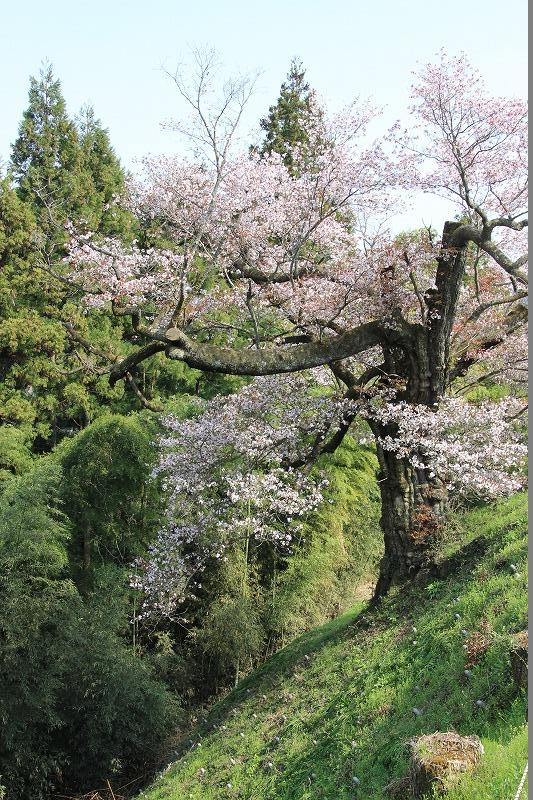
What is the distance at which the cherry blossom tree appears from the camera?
684 cm

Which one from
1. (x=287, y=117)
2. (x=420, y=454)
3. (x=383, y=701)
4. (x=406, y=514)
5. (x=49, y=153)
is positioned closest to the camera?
(x=383, y=701)

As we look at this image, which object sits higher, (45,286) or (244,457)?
(45,286)

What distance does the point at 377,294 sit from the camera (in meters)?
7.24

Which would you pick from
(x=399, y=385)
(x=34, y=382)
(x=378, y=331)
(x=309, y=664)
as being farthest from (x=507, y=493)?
(x=34, y=382)

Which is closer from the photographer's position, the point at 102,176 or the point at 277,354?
the point at 277,354

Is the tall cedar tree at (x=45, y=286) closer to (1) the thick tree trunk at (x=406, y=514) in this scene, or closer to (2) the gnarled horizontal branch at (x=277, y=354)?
(2) the gnarled horizontal branch at (x=277, y=354)

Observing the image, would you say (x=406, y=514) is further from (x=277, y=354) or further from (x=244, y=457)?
(x=277, y=354)

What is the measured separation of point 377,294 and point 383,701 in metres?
3.83

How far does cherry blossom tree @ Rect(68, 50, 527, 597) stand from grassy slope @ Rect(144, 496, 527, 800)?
790 mm

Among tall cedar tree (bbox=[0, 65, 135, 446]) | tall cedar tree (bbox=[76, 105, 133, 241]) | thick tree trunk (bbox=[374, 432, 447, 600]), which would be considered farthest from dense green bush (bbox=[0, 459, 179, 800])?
tall cedar tree (bbox=[76, 105, 133, 241])

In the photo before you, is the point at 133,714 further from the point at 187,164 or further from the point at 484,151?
the point at 484,151

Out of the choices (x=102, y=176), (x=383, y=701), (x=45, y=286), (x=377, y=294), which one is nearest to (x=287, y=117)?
(x=102, y=176)

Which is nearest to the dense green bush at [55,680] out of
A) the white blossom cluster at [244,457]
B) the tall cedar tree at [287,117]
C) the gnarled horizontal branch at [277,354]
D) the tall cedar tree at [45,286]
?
the white blossom cluster at [244,457]

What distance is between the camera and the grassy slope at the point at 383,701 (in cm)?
375
